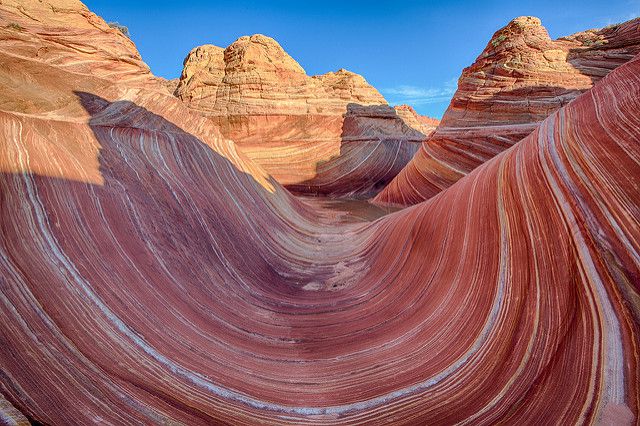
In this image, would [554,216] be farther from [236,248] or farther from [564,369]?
[236,248]

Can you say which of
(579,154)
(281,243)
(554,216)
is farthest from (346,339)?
(281,243)

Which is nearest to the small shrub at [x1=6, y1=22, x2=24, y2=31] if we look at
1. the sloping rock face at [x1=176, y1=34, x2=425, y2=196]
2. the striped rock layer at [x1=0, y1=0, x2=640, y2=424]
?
the striped rock layer at [x1=0, y1=0, x2=640, y2=424]

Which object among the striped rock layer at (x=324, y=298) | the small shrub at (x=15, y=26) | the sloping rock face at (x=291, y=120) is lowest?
the striped rock layer at (x=324, y=298)

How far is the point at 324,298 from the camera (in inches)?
130

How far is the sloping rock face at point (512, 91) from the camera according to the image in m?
7.52

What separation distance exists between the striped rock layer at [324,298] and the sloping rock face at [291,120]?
8.62m

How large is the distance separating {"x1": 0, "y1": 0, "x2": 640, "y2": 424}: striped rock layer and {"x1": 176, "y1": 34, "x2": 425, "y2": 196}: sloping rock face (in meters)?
8.62

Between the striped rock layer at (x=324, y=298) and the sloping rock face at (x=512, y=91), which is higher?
the sloping rock face at (x=512, y=91)

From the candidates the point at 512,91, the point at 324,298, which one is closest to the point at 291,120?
the point at 512,91

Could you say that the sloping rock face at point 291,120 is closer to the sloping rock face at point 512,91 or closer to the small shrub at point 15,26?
the sloping rock face at point 512,91

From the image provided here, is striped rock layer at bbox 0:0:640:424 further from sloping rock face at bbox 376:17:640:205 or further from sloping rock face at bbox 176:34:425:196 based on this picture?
sloping rock face at bbox 176:34:425:196

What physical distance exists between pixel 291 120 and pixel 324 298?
10915mm

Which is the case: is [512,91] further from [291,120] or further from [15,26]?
[15,26]

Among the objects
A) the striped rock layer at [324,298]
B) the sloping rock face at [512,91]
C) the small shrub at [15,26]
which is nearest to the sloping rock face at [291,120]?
the sloping rock face at [512,91]
